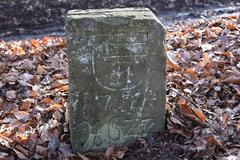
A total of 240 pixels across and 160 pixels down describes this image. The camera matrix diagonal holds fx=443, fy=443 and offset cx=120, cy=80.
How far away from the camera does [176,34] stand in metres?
6.11

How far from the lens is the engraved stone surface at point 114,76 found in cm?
347

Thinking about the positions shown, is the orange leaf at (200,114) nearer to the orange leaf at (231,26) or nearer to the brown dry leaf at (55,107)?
the brown dry leaf at (55,107)

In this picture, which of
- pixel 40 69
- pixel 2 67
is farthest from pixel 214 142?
pixel 2 67

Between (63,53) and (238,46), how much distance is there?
2.14 meters

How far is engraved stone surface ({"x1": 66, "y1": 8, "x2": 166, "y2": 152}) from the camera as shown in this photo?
3.47 metres

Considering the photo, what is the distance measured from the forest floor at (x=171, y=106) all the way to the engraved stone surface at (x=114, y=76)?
166 millimetres

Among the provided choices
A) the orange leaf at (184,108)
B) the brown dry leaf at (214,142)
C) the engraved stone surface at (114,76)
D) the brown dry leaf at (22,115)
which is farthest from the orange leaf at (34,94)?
the brown dry leaf at (214,142)

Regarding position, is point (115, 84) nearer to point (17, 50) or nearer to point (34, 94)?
point (34, 94)

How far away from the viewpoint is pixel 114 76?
3611 mm

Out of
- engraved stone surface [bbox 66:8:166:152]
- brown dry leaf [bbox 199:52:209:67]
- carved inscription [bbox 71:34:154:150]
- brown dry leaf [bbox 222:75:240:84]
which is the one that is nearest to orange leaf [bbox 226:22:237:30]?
brown dry leaf [bbox 199:52:209:67]

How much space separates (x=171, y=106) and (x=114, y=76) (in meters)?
0.73

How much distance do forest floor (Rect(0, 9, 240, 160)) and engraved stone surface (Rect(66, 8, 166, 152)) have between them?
0.54 ft

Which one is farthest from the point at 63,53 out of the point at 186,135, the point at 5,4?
the point at 5,4

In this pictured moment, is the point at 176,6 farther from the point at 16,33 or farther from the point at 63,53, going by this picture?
the point at 63,53
